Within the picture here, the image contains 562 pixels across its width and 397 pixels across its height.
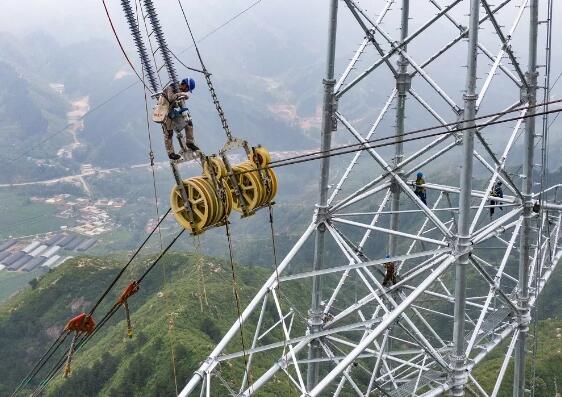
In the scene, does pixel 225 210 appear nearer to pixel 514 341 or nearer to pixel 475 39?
pixel 475 39

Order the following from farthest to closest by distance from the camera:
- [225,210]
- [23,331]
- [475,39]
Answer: [23,331] < [225,210] < [475,39]

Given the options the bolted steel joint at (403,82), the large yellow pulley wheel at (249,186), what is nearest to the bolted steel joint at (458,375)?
the large yellow pulley wheel at (249,186)

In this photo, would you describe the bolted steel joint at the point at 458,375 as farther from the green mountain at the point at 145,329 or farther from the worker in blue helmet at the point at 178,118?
the green mountain at the point at 145,329

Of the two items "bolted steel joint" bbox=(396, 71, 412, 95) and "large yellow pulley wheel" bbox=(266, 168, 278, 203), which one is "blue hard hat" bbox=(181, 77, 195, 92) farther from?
"bolted steel joint" bbox=(396, 71, 412, 95)

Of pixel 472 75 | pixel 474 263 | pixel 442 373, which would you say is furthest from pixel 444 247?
pixel 472 75

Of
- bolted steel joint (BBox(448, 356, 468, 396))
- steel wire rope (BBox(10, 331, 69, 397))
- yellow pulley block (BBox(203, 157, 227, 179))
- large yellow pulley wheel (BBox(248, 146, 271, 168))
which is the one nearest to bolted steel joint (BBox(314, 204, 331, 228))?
large yellow pulley wheel (BBox(248, 146, 271, 168))

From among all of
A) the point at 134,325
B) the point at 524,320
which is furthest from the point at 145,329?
the point at 524,320

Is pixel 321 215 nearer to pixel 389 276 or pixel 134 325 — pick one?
pixel 389 276
